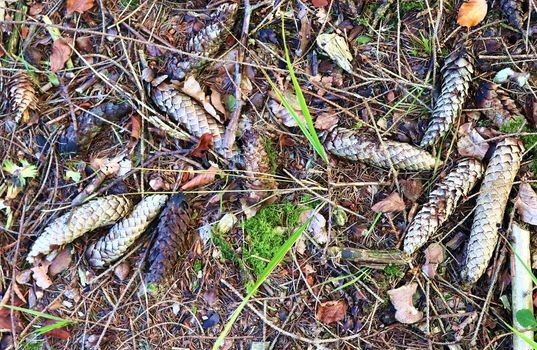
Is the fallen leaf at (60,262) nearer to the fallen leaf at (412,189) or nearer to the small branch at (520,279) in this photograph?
the fallen leaf at (412,189)

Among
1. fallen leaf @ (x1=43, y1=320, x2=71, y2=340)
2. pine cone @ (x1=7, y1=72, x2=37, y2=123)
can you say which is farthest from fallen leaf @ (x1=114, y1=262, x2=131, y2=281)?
pine cone @ (x1=7, y1=72, x2=37, y2=123)

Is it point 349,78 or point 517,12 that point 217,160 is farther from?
point 517,12

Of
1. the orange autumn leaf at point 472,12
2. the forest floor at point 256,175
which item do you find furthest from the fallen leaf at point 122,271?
the orange autumn leaf at point 472,12

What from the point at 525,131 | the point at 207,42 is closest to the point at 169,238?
the point at 207,42

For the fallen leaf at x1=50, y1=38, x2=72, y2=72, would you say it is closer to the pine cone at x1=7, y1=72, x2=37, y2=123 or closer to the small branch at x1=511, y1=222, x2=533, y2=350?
the pine cone at x1=7, y1=72, x2=37, y2=123

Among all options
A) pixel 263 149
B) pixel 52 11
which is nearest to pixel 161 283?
pixel 263 149

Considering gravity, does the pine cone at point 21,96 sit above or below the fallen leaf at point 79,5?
below
